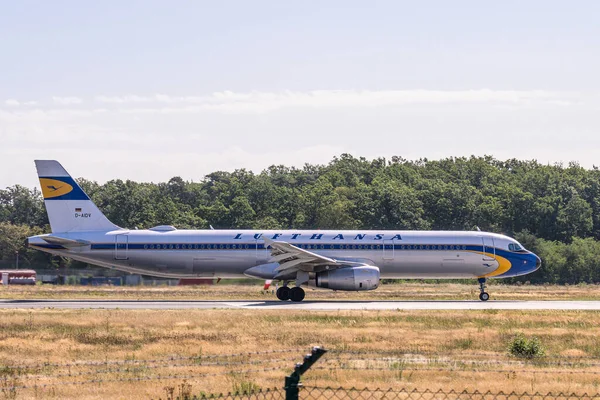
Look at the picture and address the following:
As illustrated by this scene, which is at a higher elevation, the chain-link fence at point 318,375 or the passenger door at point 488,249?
the passenger door at point 488,249

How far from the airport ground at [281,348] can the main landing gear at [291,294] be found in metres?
7.29

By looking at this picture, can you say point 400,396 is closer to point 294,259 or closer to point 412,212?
point 294,259

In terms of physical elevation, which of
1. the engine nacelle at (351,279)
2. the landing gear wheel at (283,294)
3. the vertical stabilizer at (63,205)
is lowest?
the landing gear wheel at (283,294)

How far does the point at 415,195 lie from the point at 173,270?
5145 cm

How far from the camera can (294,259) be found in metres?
40.9

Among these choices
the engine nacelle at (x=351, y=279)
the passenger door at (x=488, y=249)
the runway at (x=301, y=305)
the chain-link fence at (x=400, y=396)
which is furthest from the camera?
the passenger door at (x=488, y=249)

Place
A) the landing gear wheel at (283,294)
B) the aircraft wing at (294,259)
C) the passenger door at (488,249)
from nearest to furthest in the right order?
the aircraft wing at (294,259) → the landing gear wheel at (283,294) → the passenger door at (488,249)

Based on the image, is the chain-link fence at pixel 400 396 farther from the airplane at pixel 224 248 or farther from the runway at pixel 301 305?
the airplane at pixel 224 248

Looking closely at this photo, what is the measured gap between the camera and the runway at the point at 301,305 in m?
37.1

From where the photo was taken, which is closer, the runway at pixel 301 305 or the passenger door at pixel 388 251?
the runway at pixel 301 305

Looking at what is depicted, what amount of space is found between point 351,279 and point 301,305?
10.0ft

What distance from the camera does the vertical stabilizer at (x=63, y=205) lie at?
142 ft

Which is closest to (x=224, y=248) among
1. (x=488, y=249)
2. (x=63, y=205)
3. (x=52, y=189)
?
(x=63, y=205)

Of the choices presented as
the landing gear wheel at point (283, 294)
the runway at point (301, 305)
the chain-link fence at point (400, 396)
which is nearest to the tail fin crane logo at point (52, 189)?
the runway at point (301, 305)
